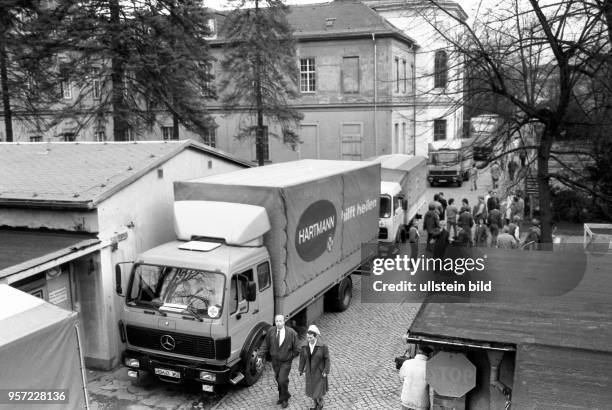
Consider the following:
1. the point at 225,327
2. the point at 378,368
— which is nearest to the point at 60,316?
the point at 225,327

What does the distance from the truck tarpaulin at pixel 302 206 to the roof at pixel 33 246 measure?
6.75 feet

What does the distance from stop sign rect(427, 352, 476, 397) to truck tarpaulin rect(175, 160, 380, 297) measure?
15.0ft

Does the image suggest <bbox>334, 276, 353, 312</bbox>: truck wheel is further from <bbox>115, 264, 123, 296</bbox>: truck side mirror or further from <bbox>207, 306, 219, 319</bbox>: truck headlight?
<bbox>115, 264, 123, 296</bbox>: truck side mirror

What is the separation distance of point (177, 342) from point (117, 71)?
1512 cm

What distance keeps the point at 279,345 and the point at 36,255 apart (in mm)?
4268

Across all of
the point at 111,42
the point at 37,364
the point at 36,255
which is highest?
the point at 111,42

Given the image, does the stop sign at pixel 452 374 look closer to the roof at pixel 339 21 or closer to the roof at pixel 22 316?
the roof at pixel 22 316

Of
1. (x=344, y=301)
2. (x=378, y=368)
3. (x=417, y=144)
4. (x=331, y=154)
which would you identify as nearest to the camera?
(x=378, y=368)

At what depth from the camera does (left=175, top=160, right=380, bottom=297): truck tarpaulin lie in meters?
11.2

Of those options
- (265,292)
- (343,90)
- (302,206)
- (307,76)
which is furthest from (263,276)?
(307,76)

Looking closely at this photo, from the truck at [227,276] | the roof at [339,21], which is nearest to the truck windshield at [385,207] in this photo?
the truck at [227,276]

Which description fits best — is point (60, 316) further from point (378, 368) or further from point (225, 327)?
point (378, 368)

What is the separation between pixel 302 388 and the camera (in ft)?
35.6

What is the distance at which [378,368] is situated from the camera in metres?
11.6
